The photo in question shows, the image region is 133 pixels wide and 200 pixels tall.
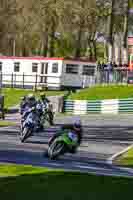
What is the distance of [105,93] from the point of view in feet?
137

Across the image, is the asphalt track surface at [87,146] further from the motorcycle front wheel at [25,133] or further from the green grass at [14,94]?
the green grass at [14,94]

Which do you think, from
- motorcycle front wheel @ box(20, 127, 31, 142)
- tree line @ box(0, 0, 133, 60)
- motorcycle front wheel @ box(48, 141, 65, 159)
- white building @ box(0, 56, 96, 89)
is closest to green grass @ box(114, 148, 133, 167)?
motorcycle front wheel @ box(48, 141, 65, 159)

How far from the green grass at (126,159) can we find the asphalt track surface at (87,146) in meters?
0.43

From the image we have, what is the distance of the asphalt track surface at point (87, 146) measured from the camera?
54.0ft

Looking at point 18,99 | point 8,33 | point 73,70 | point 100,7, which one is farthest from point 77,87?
point 8,33

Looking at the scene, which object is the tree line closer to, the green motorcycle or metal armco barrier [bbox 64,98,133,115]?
metal armco barrier [bbox 64,98,133,115]

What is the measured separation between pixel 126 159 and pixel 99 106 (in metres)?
20.6

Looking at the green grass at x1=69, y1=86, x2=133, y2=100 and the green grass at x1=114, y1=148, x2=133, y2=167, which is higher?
→ the green grass at x1=69, y1=86, x2=133, y2=100

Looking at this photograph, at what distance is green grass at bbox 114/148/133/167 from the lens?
1826 cm

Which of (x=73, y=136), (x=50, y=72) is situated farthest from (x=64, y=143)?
(x=50, y=72)

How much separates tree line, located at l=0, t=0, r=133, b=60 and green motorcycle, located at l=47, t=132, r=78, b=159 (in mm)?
39158

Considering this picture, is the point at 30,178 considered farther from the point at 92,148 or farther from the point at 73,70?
the point at 73,70

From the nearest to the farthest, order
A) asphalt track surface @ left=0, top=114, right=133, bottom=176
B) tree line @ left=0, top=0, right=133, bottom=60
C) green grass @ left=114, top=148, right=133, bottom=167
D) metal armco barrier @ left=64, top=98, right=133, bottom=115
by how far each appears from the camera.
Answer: asphalt track surface @ left=0, top=114, right=133, bottom=176
green grass @ left=114, top=148, right=133, bottom=167
metal armco barrier @ left=64, top=98, right=133, bottom=115
tree line @ left=0, top=0, right=133, bottom=60

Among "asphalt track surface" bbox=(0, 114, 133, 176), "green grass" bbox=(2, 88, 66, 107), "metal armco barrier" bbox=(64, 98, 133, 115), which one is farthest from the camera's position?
"green grass" bbox=(2, 88, 66, 107)
